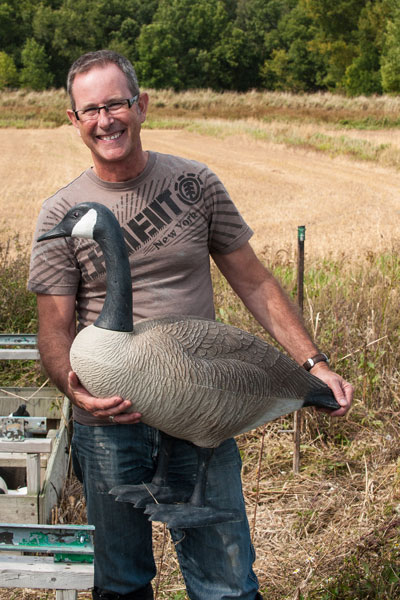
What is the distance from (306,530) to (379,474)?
0.62 meters

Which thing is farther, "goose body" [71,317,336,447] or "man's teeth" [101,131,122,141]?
"man's teeth" [101,131,122,141]

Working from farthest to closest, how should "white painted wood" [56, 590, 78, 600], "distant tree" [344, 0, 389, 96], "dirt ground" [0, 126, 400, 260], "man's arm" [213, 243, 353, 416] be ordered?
1. "distant tree" [344, 0, 389, 96]
2. "dirt ground" [0, 126, 400, 260]
3. "man's arm" [213, 243, 353, 416]
4. "white painted wood" [56, 590, 78, 600]

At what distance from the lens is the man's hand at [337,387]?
85.8 inches

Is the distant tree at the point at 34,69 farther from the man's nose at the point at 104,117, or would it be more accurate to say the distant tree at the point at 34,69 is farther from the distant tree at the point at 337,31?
the man's nose at the point at 104,117

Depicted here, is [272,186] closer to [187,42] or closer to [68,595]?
[68,595]

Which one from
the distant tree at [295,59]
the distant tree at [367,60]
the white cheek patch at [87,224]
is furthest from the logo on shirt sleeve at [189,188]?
the distant tree at [295,59]

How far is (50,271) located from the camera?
2312 millimetres

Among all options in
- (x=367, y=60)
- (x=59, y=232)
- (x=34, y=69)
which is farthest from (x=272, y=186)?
(x=34, y=69)

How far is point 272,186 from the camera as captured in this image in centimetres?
1680

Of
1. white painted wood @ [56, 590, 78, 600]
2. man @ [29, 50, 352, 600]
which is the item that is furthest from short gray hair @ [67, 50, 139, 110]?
white painted wood @ [56, 590, 78, 600]

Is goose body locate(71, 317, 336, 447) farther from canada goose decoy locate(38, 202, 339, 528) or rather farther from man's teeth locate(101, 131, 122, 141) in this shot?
man's teeth locate(101, 131, 122, 141)

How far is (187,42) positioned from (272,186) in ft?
167

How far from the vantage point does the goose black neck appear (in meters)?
1.81

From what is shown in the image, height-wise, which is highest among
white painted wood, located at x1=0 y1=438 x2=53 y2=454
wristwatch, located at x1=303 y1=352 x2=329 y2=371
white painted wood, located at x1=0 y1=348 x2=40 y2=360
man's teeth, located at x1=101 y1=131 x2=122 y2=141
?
man's teeth, located at x1=101 y1=131 x2=122 y2=141
